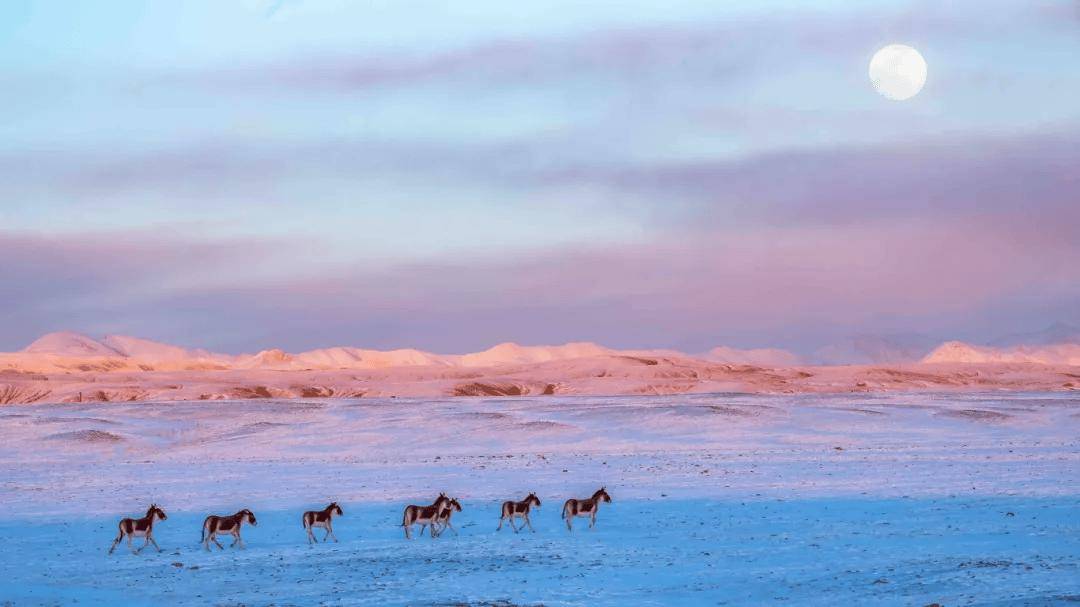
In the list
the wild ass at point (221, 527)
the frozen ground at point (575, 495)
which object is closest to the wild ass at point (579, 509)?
the frozen ground at point (575, 495)

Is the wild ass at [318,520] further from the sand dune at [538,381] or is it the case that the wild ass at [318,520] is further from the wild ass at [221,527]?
the sand dune at [538,381]

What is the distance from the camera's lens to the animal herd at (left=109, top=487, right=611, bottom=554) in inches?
950

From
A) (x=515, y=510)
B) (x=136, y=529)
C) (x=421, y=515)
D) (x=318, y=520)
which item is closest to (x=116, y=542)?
(x=136, y=529)

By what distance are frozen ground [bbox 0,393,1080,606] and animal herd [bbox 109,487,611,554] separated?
0.39m

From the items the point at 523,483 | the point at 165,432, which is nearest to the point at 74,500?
the point at 523,483

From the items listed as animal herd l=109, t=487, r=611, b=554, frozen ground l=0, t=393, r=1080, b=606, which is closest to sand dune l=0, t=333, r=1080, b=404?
frozen ground l=0, t=393, r=1080, b=606

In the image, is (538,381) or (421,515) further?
(538,381)

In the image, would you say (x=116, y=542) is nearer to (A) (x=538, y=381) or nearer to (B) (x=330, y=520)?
(B) (x=330, y=520)

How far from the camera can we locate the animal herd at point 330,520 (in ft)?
79.2

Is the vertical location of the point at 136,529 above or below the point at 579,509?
above

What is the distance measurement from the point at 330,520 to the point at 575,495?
27.3ft

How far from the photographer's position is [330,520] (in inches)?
995

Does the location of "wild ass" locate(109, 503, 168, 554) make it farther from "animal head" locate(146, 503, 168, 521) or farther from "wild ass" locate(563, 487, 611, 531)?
"wild ass" locate(563, 487, 611, 531)

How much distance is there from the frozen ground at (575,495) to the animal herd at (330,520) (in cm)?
39
